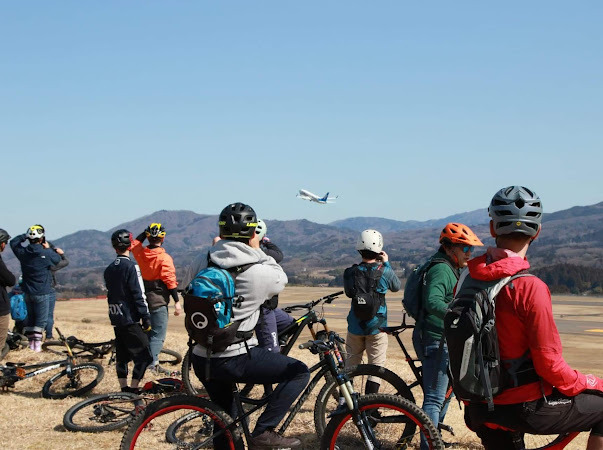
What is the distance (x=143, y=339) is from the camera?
344 inches

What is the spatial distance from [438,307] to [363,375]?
1007 mm

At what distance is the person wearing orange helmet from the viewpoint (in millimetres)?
5938

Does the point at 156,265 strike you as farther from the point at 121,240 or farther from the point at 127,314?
the point at 127,314

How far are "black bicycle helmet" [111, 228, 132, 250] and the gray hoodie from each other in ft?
13.0

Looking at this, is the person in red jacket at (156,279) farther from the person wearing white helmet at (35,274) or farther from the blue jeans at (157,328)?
the person wearing white helmet at (35,274)

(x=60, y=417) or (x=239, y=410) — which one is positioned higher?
(x=239, y=410)

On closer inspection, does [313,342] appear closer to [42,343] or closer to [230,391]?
[230,391]

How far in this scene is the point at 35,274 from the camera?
12.6 meters

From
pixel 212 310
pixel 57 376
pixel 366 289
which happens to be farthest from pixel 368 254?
pixel 57 376

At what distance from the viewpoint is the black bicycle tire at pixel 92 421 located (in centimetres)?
736

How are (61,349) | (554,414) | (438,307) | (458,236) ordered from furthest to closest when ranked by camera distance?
(61,349) < (458,236) < (438,307) < (554,414)

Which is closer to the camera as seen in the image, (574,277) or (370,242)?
(370,242)

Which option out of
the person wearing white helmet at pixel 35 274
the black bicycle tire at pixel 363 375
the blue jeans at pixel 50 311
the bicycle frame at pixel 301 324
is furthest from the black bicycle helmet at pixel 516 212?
the blue jeans at pixel 50 311

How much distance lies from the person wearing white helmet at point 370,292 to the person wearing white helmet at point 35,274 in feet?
23.2
